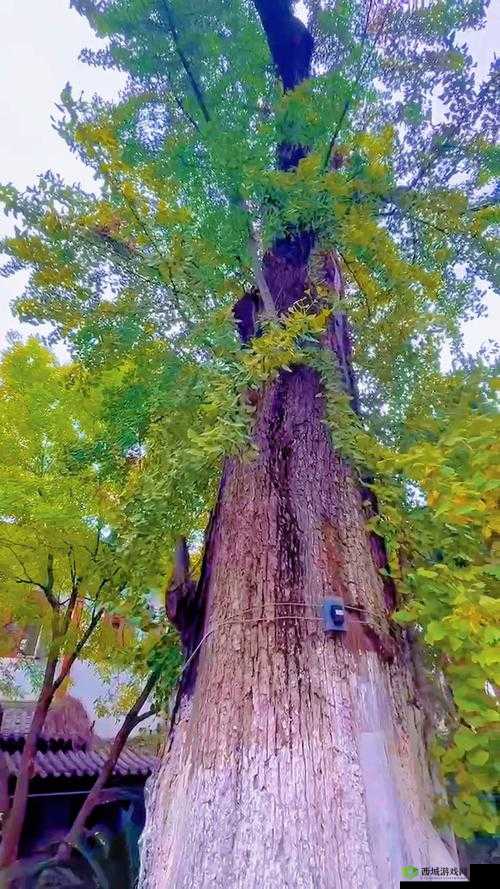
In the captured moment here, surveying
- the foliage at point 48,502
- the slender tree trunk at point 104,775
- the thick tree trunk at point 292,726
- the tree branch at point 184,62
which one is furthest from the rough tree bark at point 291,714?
the slender tree trunk at point 104,775

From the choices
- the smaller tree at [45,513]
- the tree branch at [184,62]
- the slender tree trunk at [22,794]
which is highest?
the tree branch at [184,62]

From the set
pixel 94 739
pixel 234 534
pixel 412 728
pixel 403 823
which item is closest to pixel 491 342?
pixel 234 534

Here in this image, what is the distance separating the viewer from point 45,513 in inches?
166

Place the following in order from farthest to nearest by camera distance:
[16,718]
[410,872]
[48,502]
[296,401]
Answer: [16,718] < [48,502] < [296,401] < [410,872]

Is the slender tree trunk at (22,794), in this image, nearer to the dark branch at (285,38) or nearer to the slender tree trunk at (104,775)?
the slender tree trunk at (104,775)

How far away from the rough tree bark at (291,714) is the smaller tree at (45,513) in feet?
8.36

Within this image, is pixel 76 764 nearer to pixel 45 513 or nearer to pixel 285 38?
pixel 45 513

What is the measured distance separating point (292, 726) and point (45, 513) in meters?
3.31

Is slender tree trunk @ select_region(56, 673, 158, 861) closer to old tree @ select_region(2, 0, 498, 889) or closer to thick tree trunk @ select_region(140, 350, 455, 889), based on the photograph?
old tree @ select_region(2, 0, 498, 889)

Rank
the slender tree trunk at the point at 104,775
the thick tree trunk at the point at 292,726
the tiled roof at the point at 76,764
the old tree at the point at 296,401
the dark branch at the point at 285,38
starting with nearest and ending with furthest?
the thick tree trunk at the point at 292,726 → the old tree at the point at 296,401 → the dark branch at the point at 285,38 → the slender tree trunk at the point at 104,775 → the tiled roof at the point at 76,764

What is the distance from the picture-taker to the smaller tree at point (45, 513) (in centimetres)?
450

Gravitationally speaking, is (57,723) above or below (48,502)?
below

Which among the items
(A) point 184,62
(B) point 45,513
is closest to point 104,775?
(B) point 45,513

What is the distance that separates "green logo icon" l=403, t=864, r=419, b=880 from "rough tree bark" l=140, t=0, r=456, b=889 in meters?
0.03
